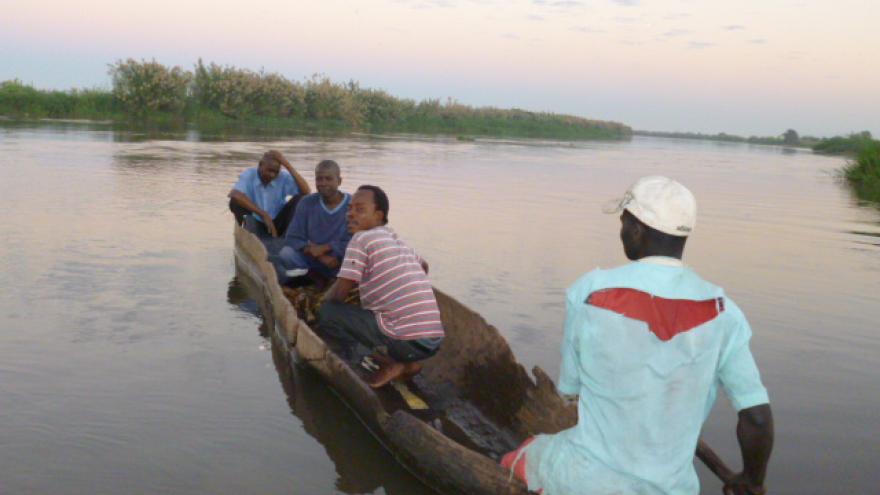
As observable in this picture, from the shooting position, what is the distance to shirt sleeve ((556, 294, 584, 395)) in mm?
2512

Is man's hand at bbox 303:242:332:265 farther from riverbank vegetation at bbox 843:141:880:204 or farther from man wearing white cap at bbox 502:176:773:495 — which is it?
riverbank vegetation at bbox 843:141:880:204

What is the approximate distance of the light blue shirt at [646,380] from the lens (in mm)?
2391

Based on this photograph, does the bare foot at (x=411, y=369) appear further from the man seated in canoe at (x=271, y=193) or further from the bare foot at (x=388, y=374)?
the man seated in canoe at (x=271, y=193)

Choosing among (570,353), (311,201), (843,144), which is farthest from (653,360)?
(843,144)

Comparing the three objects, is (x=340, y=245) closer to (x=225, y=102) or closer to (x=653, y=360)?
(x=653, y=360)

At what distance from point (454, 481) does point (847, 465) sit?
2.28 m

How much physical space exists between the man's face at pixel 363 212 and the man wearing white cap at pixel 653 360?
89.7 inches

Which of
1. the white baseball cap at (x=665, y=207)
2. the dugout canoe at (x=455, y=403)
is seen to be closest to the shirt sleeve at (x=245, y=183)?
Answer: the dugout canoe at (x=455, y=403)

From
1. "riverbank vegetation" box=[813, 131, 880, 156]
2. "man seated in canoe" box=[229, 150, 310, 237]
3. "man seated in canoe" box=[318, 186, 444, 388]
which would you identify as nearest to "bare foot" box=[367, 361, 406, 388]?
"man seated in canoe" box=[318, 186, 444, 388]

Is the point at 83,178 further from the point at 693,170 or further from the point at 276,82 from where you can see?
the point at 276,82

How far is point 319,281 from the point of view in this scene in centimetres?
688

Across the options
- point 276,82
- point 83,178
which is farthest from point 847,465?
point 276,82

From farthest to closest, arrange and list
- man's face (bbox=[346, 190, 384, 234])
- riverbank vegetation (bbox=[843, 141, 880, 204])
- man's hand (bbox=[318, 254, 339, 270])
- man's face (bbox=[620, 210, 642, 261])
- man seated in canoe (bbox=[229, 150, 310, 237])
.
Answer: riverbank vegetation (bbox=[843, 141, 880, 204]) → man seated in canoe (bbox=[229, 150, 310, 237]) → man's hand (bbox=[318, 254, 339, 270]) → man's face (bbox=[346, 190, 384, 234]) → man's face (bbox=[620, 210, 642, 261])

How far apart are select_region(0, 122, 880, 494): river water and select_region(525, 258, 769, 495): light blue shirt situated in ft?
5.52
